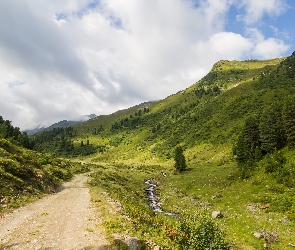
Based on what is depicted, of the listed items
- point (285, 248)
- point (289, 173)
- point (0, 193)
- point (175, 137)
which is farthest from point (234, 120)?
point (0, 193)

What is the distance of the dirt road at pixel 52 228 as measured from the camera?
1946 centimetres

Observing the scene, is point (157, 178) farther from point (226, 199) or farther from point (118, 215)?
point (118, 215)

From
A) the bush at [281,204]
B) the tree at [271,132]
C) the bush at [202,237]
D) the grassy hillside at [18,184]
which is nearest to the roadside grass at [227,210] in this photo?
the bush at [281,204]

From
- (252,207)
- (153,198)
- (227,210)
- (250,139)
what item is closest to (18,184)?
(227,210)

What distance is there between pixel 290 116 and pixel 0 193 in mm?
67835

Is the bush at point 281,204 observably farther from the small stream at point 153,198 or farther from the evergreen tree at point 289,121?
the evergreen tree at point 289,121

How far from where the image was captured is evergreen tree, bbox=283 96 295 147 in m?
63.7

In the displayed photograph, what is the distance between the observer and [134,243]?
67.1ft

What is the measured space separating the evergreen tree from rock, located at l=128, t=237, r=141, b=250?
187 feet

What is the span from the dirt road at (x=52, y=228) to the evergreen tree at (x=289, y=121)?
2169 inches

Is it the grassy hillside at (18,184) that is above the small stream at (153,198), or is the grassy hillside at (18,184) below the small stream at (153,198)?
above

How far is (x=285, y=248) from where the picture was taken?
1101 inches

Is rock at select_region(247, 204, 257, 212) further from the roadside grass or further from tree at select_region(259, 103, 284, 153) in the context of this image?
tree at select_region(259, 103, 284, 153)

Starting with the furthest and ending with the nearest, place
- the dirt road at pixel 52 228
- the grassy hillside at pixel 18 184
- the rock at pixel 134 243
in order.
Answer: the grassy hillside at pixel 18 184 < the rock at pixel 134 243 < the dirt road at pixel 52 228
